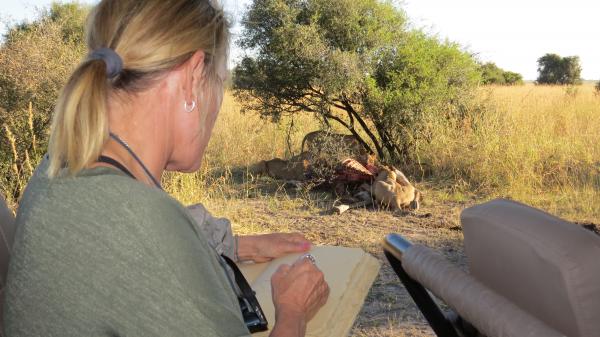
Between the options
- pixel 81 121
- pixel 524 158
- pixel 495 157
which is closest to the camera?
pixel 81 121

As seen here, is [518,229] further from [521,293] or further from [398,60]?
[398,60]

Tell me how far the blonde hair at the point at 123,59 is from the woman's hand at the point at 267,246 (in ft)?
2.39

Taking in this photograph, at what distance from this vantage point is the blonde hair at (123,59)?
0.99 m

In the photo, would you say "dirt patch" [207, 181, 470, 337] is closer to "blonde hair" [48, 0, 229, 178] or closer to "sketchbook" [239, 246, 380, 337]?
"sketchbook" [239, 246, 380, 337]

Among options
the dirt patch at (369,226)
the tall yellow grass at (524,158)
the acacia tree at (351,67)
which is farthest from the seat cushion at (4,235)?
the acacia tree at (351,67)

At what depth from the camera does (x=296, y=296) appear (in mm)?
1257

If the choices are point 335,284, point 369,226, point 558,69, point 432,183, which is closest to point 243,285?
point 335,284

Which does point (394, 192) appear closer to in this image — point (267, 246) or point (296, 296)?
point (267, 246)

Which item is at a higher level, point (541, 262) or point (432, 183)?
point (541, 262)

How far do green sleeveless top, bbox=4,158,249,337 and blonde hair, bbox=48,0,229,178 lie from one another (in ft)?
0.26

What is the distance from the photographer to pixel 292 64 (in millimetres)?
7145

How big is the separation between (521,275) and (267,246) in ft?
2.43

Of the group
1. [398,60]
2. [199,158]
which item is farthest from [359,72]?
[199,158]

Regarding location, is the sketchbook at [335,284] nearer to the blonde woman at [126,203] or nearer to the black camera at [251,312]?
the black camera at [251,312]
